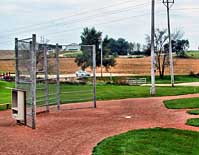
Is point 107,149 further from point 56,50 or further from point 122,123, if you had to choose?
point 56,50

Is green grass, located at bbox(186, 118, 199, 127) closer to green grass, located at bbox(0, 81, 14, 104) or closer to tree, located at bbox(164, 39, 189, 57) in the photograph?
green grass, located at bbox(0, 81, 14, 104)

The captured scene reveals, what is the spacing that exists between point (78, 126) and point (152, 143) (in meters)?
4.27

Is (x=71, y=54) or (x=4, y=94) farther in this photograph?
(x=4, y=94)

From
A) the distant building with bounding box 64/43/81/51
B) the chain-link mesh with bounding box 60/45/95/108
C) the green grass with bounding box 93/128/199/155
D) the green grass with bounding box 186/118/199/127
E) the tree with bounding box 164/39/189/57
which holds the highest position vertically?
the tree with bounding box 164/39/189/57

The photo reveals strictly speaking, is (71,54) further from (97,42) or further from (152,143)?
(97,42)

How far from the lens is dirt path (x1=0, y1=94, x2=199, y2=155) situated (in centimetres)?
1226

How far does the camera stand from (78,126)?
16.3 meters

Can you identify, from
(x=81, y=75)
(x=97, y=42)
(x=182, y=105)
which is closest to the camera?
(x=182, y=105)

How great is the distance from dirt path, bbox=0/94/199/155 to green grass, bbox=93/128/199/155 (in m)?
0.49

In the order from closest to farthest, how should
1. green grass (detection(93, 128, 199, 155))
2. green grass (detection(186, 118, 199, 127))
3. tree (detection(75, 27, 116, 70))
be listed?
green grass (detection(93, 128, 199, 155)) → green grass (detection(186, 118, 199, 127)) → tree (detection(75, 27, 116, 70))

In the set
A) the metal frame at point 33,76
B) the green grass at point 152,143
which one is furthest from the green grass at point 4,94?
the green grass at point 152,143

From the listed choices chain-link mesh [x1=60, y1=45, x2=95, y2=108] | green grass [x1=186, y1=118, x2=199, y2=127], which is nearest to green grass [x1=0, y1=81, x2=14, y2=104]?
chain-link mesh [x1=60, y1=45, x2=95, y2=108]

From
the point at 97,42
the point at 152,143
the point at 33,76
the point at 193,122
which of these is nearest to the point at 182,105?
the point at 193,122

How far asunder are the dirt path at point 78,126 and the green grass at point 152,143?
0.49 meters
